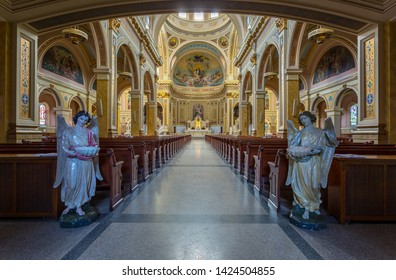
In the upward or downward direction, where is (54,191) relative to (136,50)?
downward

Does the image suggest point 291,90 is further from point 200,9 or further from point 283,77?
point 200,9

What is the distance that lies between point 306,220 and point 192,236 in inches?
57.3

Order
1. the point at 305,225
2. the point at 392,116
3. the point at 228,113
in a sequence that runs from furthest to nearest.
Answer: the point at 228,113, the point at 392,116, the point at 305,225

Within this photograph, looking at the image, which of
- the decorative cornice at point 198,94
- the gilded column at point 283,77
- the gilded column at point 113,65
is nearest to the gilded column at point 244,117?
the gilded column at point 283,77

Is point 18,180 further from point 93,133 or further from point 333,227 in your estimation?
point 333,227

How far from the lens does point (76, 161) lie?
2.82m

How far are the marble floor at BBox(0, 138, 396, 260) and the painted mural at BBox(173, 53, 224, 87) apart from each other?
1269 inches

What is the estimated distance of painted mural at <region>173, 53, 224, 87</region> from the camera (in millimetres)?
33912

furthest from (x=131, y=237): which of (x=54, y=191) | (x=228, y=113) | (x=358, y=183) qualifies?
(x=228, y=113)

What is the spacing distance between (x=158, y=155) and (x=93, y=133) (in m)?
4.63

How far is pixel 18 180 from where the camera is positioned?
3150 millimetres

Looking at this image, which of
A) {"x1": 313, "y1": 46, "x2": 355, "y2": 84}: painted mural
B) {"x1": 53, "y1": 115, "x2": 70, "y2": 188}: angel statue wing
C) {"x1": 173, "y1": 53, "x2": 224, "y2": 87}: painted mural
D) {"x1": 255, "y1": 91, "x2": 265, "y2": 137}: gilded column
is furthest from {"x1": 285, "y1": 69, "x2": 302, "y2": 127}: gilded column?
{"x1": 173, "y1": 53, "x2": 224, "y2": 87}: painted mural

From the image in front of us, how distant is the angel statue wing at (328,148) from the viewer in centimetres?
271

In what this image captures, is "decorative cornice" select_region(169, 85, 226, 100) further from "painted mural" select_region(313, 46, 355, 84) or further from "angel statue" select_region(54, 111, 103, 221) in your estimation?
"angel statue" select_region(54, 111, 103, 221)
